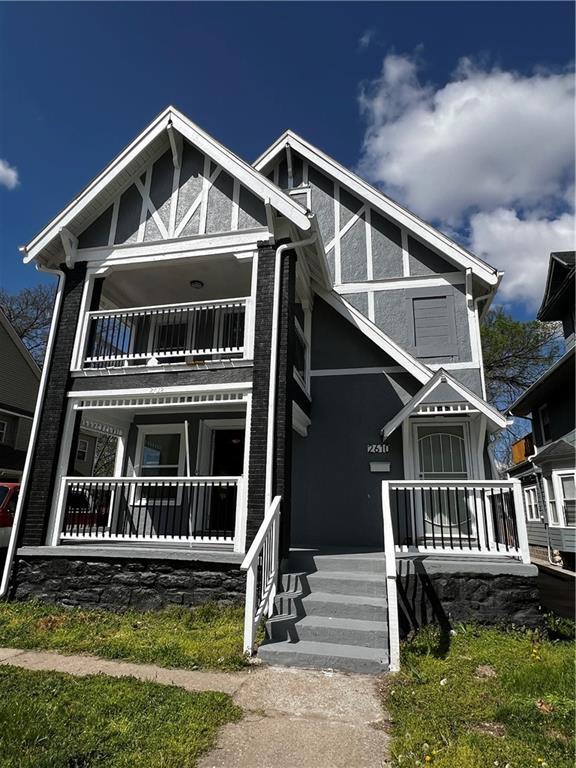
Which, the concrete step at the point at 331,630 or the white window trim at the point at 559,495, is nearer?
the concrete step at the point at 331,630

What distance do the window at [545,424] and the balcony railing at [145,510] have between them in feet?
47.4

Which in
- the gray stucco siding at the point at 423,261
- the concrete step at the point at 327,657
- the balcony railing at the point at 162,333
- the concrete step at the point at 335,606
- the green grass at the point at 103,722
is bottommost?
the green grass at the point at 103,722

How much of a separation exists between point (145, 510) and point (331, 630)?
524 centimetres

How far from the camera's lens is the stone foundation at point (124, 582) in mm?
6527

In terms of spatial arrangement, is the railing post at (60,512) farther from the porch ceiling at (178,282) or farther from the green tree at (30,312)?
the green tree at (30,312)

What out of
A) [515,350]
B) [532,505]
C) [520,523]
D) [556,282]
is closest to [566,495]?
[532,505]

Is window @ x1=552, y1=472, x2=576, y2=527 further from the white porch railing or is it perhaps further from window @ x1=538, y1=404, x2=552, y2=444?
the white porch railing

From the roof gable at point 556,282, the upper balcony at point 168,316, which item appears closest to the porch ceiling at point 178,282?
the upper balcony at point 168,316

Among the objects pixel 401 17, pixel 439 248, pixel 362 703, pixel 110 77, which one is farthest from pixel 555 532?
pixel 110 77

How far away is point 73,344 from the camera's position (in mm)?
8562

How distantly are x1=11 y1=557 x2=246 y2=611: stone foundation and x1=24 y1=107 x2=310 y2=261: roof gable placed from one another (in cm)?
584

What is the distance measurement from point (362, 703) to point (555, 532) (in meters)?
15.3

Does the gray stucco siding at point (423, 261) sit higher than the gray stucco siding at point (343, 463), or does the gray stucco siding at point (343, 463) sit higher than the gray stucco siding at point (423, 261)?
the gray stucco siding at point (423, 261)

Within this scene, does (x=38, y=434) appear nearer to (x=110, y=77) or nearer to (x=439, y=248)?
(x=110, y=77)
